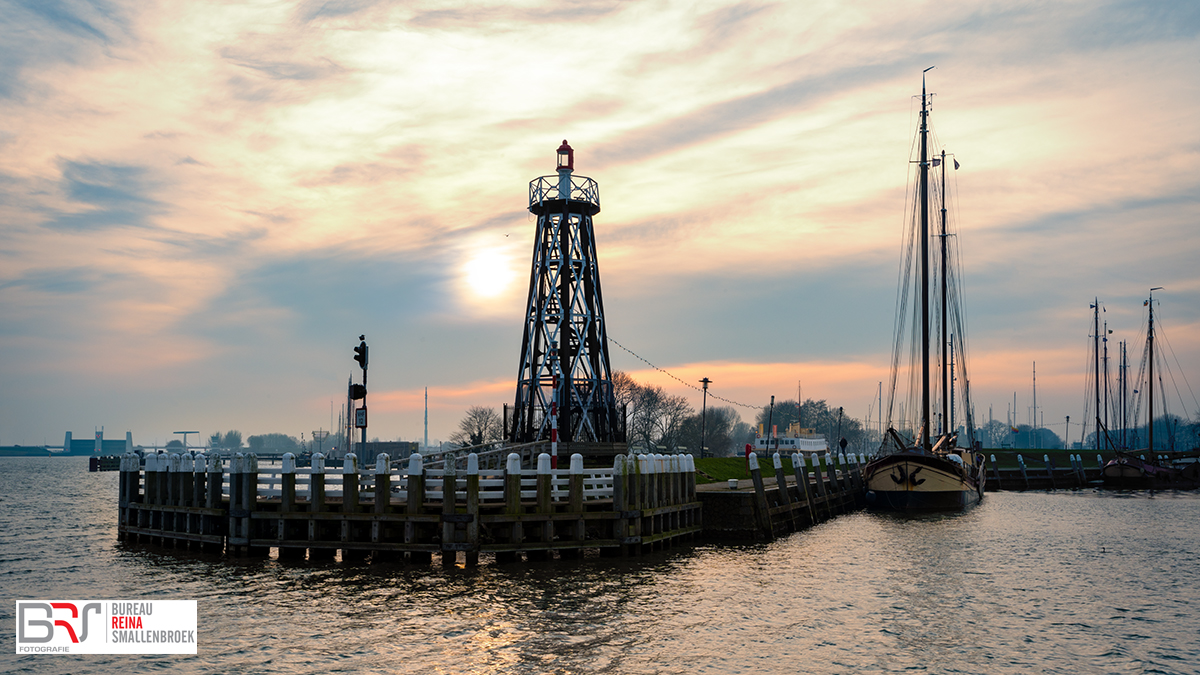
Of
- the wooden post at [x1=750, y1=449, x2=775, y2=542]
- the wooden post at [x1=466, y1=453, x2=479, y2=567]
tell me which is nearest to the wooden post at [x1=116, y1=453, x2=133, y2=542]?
the wooden post at [x1=466, y1=453, x2=479, y2=567]

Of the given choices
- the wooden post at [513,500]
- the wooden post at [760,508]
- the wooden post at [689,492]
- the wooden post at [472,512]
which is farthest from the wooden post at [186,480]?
the wooden post at [760,508]

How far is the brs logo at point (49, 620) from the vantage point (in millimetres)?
19781

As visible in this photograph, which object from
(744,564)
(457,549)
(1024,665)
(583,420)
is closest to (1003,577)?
(744,564)

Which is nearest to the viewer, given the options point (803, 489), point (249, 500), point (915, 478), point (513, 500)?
point (513, 500)

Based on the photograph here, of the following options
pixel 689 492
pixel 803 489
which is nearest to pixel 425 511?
pixel 689 492

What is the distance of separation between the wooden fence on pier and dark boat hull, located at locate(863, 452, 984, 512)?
80.7ft

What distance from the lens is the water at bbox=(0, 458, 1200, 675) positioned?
1714cm

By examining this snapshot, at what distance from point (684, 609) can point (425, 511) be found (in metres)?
8.90

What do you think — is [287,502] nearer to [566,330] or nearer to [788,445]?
[566,330]

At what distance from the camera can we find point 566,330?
49438 mm

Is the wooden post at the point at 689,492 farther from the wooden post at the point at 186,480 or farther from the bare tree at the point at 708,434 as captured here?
the bare tree at the point at 708,434

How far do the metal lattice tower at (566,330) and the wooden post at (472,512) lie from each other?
22.2 m

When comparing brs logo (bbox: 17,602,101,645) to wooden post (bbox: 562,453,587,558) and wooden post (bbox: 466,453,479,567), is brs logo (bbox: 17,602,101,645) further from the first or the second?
wooden post (bbox: 562,453,587,558)

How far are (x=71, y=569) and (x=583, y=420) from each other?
25.4m
